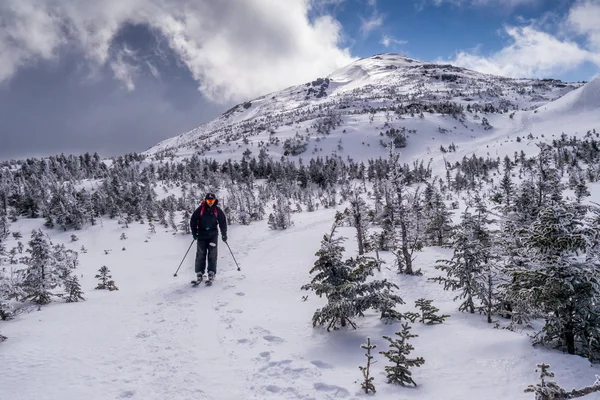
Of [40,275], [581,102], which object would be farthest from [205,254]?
[581,102]

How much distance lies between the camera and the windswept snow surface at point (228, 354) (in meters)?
4.83

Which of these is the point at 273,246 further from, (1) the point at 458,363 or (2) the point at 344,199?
(2) the point at 344,199

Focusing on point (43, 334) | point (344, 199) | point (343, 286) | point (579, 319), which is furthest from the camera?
point (344, 199)

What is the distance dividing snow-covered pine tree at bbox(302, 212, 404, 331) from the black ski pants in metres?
5.24

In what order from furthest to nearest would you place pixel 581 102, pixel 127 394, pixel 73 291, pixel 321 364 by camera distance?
1. pixel 581 102
2. pixel 73 291
3. pixel 321 364
4. pixel 127 394

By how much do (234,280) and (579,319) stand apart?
981cm

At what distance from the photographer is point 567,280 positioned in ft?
18.3

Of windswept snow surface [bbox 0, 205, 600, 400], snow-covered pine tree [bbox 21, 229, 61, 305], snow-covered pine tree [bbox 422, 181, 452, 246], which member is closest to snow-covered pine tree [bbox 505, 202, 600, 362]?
windswept snow surface [bbox 0, 205, 600, 400]

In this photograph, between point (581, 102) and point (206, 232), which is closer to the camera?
point (206, 232)

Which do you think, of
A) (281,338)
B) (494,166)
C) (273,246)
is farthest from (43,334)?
(494,166)

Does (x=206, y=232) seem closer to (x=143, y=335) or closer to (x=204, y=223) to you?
(x=204, y=223)

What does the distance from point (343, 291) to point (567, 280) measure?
13.7 ft

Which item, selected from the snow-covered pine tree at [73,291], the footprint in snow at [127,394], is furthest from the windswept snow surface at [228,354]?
the snow-covered pine tree at [73,291]

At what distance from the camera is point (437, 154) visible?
120062mm
